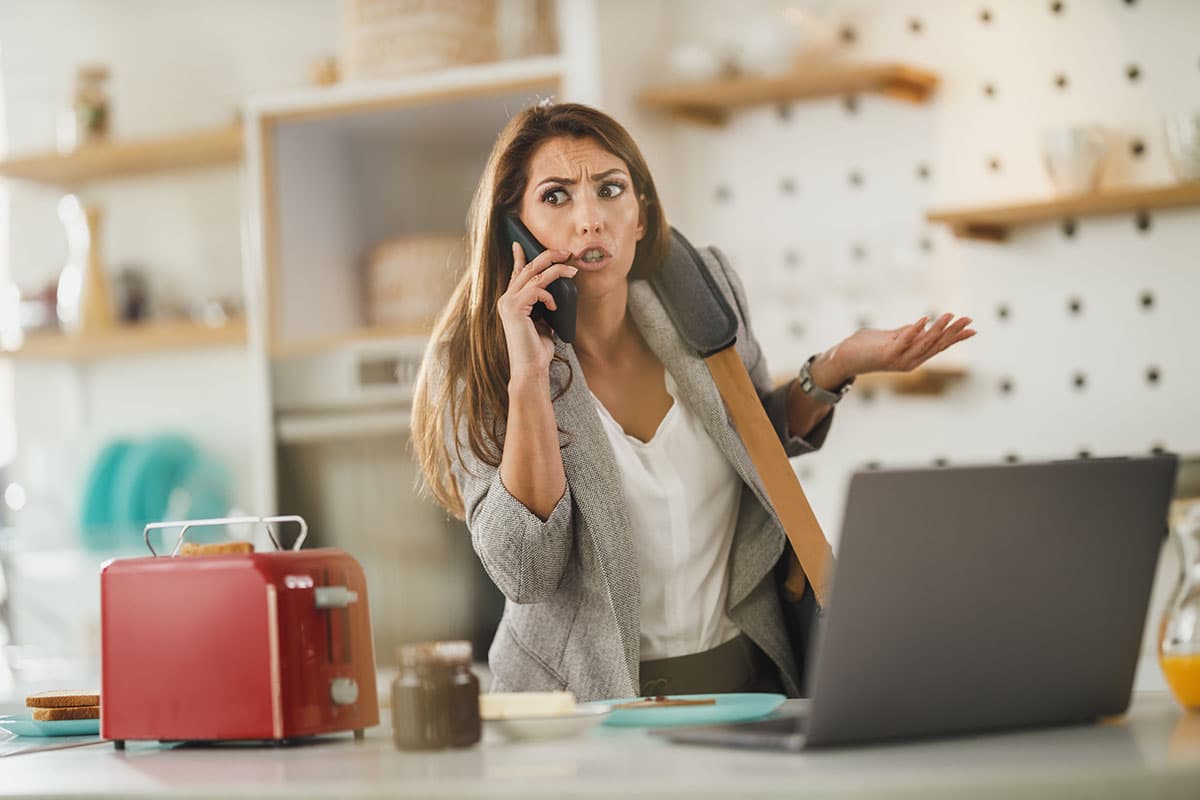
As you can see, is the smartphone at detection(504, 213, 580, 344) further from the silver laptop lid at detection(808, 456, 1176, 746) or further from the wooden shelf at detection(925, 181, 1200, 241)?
the wooden shelf at detection(925, 181, 1200, 241)

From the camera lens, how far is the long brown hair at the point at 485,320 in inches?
65.9

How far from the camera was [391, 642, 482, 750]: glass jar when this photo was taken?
3.76ft

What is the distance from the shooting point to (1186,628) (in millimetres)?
1156

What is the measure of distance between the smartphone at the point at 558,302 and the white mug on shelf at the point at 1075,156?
1.61 metres

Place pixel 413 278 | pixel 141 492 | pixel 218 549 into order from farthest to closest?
pixel 141 492 < pixel 413 278 < pixel 218 549

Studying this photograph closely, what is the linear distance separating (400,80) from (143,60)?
1.25 m

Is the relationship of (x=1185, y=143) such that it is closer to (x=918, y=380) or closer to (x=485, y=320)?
(x=918, y=380)

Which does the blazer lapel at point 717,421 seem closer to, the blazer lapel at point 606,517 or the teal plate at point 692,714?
the blazer lapel at point 606,517

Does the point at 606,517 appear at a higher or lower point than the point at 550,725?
higher

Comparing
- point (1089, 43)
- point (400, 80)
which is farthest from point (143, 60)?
point (1089, 43)

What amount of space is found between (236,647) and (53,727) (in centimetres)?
31

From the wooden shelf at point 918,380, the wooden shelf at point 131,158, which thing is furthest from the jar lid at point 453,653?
the wooden shelf at point 131,158

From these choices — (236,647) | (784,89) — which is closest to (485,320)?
(236,647)

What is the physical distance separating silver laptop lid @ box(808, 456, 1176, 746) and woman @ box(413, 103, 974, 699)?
1.68 feet
